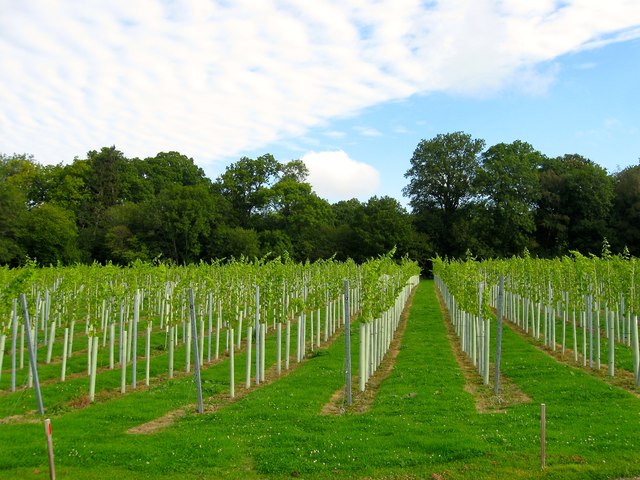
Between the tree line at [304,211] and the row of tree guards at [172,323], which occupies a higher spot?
the tree line at [304,211]

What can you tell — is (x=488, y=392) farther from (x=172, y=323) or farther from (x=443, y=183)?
(x=443, y=183)

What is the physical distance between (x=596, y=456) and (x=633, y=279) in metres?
9.39

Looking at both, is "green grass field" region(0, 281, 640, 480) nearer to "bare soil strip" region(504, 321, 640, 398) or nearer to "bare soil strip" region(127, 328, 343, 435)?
"bare soil strip" region(127, 328, 343, 435)

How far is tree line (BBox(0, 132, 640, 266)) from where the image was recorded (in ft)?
214

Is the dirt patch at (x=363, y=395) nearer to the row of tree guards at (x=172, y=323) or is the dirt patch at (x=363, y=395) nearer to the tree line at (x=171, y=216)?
the row of tree guards at (x=172, y=323)

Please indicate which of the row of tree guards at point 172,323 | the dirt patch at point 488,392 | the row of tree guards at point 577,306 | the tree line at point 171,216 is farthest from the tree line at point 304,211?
the dirt patch at point 488,392

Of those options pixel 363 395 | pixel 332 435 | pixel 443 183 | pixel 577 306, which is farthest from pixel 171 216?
pixel 332 435

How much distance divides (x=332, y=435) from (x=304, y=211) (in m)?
65.3

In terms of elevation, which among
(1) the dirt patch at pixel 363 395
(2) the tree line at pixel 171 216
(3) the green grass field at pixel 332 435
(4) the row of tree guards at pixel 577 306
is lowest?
(1) the dirt patch at pixel 363 395

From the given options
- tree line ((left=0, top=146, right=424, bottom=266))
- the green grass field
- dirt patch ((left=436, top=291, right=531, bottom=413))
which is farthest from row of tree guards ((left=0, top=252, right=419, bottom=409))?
tree line ((left=0, top=146, right=424, bottom=266))

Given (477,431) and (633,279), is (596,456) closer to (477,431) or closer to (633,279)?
(477,431)

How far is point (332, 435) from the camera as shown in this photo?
9.70 meters

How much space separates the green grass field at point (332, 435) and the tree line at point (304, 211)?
52.7m

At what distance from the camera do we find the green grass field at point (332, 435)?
8.23 meters
